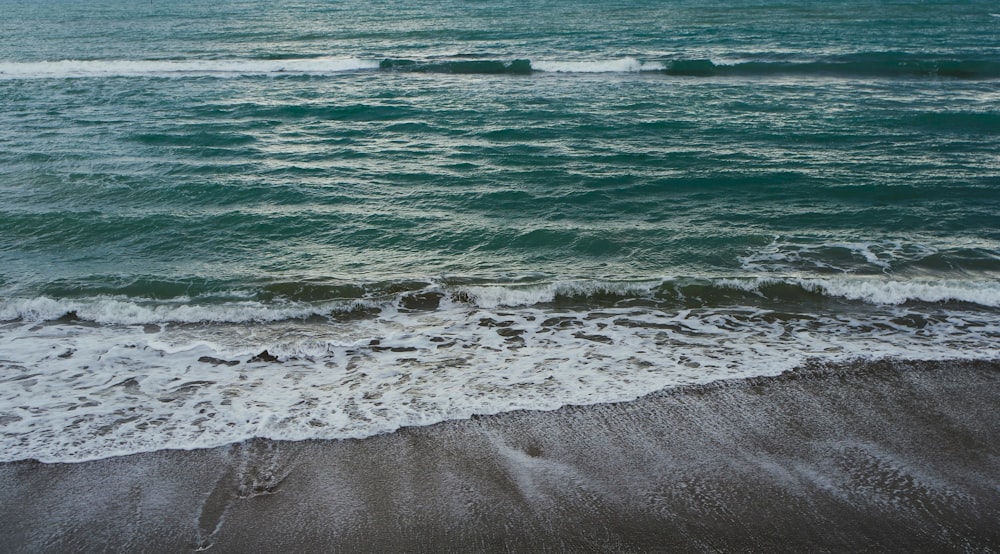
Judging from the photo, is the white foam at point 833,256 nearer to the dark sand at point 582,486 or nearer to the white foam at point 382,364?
the white foam at point 382,364

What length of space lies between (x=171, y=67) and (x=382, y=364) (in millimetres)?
26230

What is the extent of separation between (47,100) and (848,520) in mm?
25652

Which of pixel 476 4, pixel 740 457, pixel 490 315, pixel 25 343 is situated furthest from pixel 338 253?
pixel 476 4

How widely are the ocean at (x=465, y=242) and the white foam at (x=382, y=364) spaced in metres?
0.03

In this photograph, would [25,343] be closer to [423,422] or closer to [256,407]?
[256,407]

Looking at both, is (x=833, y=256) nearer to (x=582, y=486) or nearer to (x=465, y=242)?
(x=465, y=242)

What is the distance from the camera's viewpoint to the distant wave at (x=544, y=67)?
2353cm

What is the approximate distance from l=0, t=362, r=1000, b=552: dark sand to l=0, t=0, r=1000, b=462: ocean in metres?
0.38

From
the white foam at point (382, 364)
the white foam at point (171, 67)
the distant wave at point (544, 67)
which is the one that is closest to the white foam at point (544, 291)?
the white foam at point (382, 364)

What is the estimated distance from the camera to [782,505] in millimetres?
4910

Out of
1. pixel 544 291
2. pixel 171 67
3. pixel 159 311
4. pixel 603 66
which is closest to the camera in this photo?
pixel 159 311

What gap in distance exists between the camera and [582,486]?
5.12 m

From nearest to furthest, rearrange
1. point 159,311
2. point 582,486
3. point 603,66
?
1. point 582,486
2. point 159,311
3. point 603,66

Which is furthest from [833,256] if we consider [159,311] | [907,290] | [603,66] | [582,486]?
[603,66]
